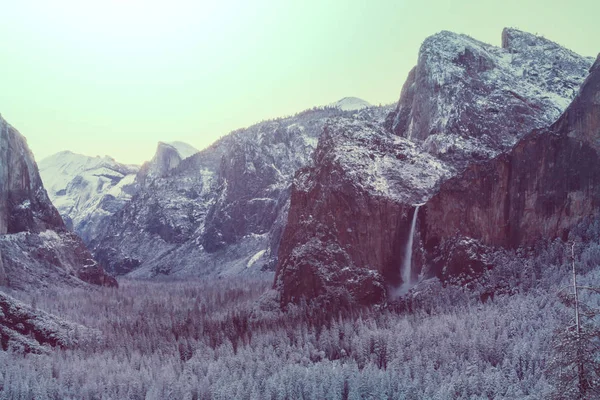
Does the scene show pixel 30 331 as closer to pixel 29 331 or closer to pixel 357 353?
pixel 29 331

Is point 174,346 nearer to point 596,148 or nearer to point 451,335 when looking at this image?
point 451,335

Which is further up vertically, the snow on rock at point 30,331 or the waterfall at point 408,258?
the waterfall at point 408,258

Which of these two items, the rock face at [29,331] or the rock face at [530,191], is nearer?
the rock face at [29,331]

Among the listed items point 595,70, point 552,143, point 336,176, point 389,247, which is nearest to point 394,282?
point 389,247

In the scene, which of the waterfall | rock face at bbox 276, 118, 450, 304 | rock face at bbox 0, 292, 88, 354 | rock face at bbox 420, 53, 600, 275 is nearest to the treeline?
rock face at bbox 0, 292, 88, 354

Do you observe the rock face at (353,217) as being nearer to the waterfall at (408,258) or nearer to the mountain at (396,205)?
the mountain at (396,205)

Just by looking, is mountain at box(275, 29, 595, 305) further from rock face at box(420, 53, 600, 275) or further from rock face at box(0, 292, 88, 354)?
rock face at box(0, 292, 88, 354)

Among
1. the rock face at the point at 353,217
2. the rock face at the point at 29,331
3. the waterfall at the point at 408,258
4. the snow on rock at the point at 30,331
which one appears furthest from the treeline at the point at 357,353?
the waterfall at the point at 408,258

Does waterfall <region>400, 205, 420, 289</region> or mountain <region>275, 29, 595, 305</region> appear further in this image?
waterfall <region>400, 205, 420, 289</region>
